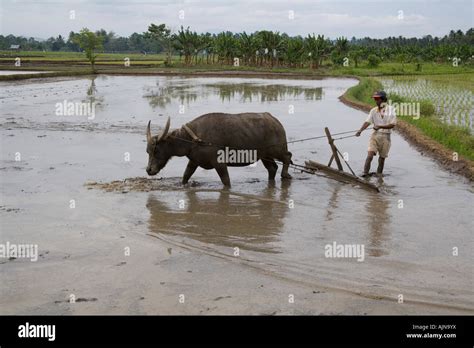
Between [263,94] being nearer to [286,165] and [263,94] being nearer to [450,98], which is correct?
[450,98]

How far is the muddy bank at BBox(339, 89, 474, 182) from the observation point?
30.7ft

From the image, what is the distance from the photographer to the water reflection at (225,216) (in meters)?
6.16

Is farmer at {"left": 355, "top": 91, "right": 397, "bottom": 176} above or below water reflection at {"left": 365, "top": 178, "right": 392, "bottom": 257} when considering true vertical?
above

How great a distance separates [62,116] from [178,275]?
12774 millimetres

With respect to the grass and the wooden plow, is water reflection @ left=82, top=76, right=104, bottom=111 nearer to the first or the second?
the grass

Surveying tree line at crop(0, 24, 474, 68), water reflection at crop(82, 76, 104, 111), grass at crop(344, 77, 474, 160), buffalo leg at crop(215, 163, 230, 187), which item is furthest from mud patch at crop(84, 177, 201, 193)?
tree line at crop(0, 24, 474, 68)

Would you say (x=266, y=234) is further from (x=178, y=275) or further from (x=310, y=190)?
(x=310, y=190)

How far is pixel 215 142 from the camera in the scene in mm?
8047

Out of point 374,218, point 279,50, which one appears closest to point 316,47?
point 279,50

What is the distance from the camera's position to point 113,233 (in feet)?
20.6

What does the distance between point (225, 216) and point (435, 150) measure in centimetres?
586

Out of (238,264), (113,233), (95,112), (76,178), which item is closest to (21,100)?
(95,112)

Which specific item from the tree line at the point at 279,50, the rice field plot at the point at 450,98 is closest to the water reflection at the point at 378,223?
the rice field plot at the point at 450,98

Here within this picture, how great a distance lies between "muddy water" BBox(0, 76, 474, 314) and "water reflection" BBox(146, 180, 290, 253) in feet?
0.08
